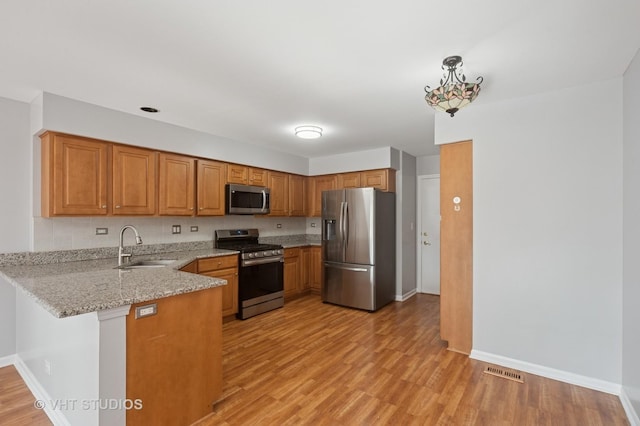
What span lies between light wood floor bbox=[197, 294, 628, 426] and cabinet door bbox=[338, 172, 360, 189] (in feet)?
7.88

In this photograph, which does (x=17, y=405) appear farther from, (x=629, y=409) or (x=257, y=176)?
(x=629, y=409)

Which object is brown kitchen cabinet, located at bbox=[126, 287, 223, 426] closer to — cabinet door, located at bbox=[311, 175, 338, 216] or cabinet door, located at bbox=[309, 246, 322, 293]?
cabinet door, located at bbox=[309, 246, 322, 293]

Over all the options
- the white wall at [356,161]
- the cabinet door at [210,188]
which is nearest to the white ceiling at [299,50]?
the cabinet door at [210,188]

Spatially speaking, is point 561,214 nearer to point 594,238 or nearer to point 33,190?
point 594,238

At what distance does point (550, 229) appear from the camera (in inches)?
103

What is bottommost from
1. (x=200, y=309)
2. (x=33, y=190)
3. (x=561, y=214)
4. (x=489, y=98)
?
(x=200, y=309)

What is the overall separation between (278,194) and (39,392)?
3.55 meters

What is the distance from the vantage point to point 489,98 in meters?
2.79

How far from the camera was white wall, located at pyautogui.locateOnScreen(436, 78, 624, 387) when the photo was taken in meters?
2.39

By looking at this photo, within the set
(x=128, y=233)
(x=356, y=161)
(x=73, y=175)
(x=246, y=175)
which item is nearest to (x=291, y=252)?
(x=246, y=175)

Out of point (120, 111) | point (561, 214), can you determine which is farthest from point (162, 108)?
point (561, 214)

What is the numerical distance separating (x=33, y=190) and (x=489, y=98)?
→ 4.39 metres

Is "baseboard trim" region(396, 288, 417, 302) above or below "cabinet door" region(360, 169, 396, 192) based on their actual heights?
below

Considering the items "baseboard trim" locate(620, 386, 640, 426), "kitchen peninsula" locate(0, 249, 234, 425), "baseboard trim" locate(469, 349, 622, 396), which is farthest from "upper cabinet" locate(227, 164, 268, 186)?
"baseboard trim" locate(620, 386, 640, 426)
